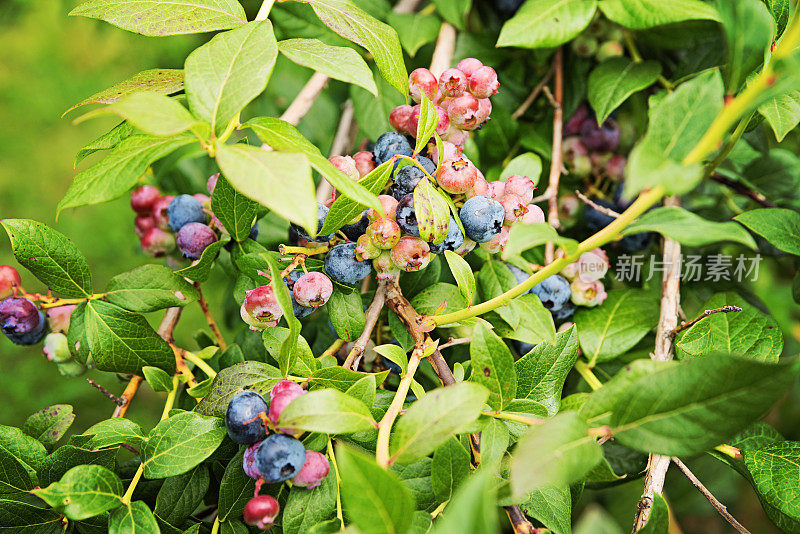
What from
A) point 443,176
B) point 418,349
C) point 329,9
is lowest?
point 418,349

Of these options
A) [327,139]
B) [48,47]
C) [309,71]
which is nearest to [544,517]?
[327,139]

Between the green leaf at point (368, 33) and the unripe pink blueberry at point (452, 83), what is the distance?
61 mm

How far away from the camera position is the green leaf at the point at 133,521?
0.56m

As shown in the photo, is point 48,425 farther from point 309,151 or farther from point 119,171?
point 309,151

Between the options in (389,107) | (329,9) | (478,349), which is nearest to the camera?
(478,349)

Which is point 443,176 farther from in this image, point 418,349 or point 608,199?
point 608,199

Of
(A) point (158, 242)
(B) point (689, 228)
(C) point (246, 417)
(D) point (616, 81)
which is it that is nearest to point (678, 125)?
(B) point (689, 228)

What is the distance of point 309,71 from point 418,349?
0.97 meters

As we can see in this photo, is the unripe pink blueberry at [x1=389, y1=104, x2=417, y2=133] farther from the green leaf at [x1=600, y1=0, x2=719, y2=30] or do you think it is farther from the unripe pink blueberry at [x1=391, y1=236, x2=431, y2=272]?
the green leaf at [x1=600, y1=0, x2=719, y2=30]

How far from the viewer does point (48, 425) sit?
72cm

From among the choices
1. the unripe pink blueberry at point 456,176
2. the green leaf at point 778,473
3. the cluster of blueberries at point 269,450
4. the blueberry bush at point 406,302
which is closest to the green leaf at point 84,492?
the blueberry bush at point 406,302

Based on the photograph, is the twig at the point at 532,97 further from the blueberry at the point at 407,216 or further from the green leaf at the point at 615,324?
the blueberry at the point at 407,216

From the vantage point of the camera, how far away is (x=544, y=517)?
568 millimetres

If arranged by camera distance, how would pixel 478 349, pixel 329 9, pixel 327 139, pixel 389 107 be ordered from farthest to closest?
1. pixel 327 139
2. pixel 389 107
3. pixel 329 9
4. pixel 478 349
